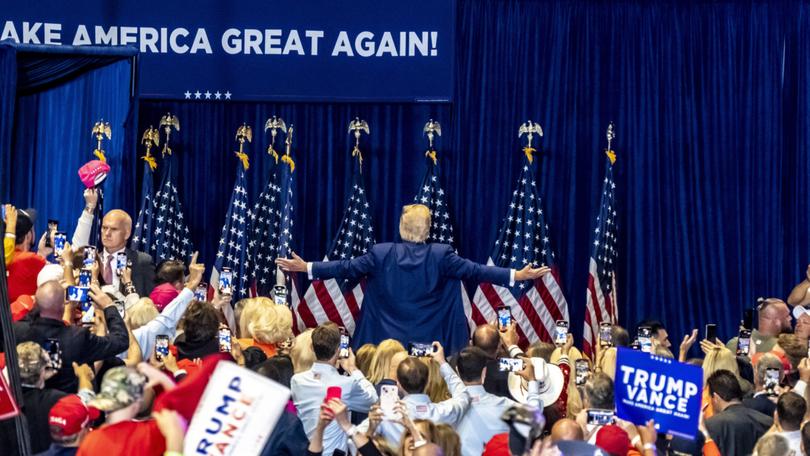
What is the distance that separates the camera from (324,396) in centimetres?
779

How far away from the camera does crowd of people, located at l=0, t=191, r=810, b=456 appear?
18.5ft

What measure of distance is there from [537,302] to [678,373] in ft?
22.4

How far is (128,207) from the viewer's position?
A: 13055 millimetres

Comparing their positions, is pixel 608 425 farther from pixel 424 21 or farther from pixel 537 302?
pixel 424 21

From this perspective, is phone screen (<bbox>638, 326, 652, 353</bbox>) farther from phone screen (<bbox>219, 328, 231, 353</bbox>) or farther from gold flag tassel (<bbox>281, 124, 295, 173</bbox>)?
gold flag tassel (<bbox>281, 124, 295, 173</bbox>)

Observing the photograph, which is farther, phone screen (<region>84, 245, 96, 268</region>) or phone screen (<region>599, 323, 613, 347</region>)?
phone screen (<region>599, 323, 613, 347</region>)

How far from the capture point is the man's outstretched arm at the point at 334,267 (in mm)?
12094

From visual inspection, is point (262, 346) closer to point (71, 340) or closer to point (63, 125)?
point (71, 340)

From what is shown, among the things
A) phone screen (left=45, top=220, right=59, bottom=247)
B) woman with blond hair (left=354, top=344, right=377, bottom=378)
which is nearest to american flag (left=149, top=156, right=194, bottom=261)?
phone screen (left=45, top=220, right=59, bottom=247)

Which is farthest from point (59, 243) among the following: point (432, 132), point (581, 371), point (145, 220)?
point (432, 132)

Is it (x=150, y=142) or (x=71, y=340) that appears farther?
(x=150, y=142)

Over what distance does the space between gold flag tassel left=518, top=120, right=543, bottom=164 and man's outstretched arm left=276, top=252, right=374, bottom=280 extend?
7.86 ft

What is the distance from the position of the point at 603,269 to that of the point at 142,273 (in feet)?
15.0

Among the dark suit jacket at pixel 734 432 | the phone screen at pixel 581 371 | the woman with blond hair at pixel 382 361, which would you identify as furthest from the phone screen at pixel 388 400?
the dark suit jacket at pixel 734 432
